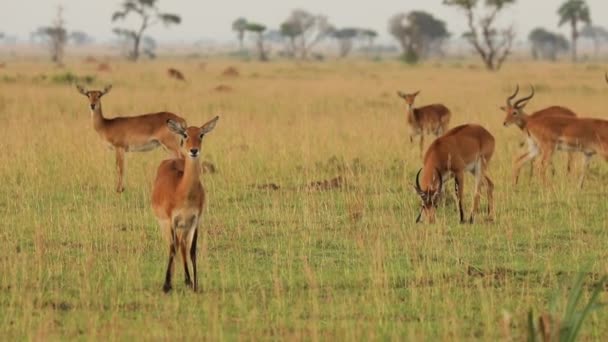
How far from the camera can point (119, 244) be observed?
8.11 meters

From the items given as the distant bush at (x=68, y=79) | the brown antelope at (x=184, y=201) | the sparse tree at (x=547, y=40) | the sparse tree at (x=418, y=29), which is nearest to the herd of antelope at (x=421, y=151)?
the brown antelope at (x=184, y=201)

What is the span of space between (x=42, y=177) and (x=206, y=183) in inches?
70.9

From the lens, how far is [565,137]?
38.3 ft

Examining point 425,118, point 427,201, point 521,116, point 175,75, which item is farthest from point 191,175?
point 175,75

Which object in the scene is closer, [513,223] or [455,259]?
[455,259]

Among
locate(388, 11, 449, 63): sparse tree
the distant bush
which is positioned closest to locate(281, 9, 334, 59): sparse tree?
locate(388, 11, 449, 63): sparse tree

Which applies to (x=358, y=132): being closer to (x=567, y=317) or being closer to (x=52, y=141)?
(x=52, y=141)

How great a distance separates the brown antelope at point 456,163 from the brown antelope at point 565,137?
5.95 feet

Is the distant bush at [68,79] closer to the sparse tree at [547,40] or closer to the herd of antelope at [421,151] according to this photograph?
the herd of antelope at [421,151]

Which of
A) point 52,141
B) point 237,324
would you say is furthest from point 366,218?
point 52,141

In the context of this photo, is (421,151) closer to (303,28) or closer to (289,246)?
(289,246)

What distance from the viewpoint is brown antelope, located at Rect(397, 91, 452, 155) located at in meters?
15.6

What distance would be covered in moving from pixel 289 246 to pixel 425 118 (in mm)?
8016

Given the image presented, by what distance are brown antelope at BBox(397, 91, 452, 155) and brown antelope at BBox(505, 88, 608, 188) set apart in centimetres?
346
